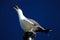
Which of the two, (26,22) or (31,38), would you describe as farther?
(26,22)

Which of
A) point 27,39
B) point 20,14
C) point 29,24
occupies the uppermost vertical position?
point 20,14

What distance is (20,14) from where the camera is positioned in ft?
7.48

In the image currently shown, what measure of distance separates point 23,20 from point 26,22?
0.21 feet

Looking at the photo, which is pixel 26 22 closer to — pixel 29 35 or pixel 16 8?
pixel 16 8

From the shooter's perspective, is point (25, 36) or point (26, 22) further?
point (26, 22)

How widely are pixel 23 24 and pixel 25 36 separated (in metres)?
1.10

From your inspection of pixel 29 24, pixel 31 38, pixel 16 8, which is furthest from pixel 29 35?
pixel 16 8

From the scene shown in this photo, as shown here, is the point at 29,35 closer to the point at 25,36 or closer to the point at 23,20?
the point at 25,36

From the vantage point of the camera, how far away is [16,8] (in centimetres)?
218

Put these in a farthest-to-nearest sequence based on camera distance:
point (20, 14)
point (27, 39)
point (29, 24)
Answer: point (20, 14), point (29, 24), point (27, 39)

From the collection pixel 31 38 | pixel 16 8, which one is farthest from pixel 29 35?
pixel 16 8

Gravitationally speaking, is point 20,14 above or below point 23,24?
above

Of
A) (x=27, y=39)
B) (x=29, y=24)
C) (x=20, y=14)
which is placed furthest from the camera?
(x=20, y=14)

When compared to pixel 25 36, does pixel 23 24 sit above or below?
above
